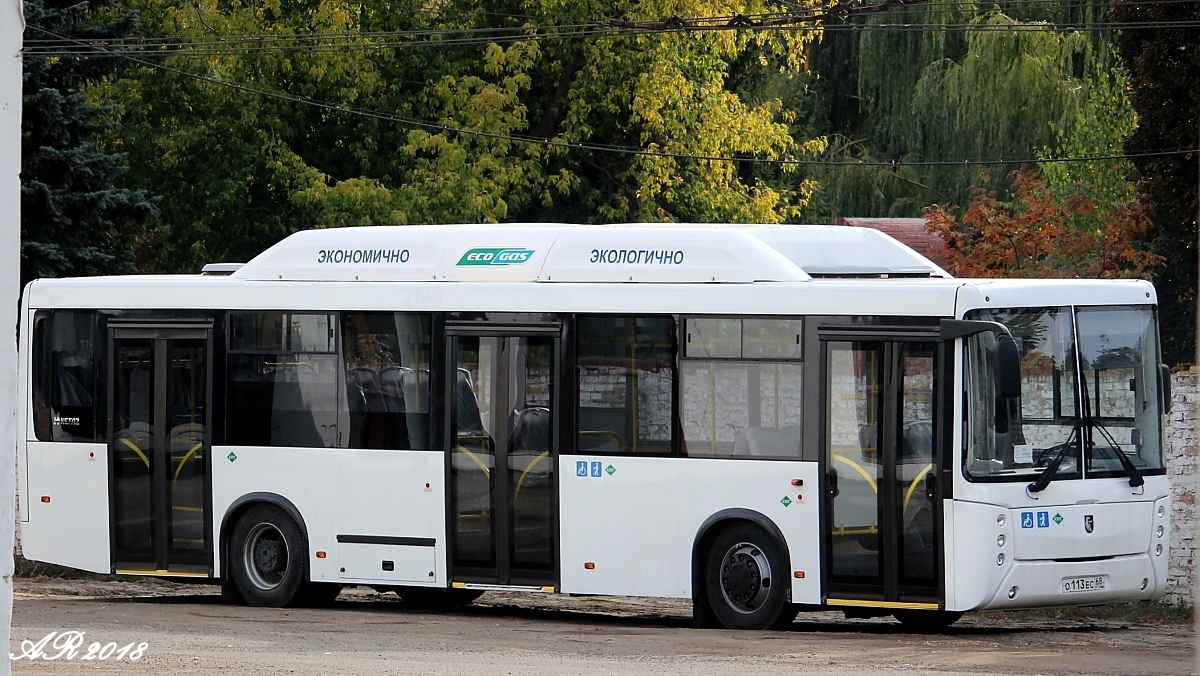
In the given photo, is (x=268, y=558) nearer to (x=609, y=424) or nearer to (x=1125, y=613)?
(x=609, y=424)

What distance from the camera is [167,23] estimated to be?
104 feet

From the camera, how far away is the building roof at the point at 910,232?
96.6 feet

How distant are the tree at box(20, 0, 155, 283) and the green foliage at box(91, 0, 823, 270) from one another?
4536mm

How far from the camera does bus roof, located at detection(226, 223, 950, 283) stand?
14.5 metres

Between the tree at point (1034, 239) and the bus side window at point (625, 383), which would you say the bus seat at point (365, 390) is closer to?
the bus side window at point (625, 383)

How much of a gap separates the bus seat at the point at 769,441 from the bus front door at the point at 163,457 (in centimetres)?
509

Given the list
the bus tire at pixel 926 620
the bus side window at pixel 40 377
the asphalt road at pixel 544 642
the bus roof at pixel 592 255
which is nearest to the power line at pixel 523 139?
the bus side window at pixel 40 377

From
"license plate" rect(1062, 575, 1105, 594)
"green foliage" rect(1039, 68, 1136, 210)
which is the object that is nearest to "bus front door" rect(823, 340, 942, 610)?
"license plate" rect(1062, 575, 1105, 594)

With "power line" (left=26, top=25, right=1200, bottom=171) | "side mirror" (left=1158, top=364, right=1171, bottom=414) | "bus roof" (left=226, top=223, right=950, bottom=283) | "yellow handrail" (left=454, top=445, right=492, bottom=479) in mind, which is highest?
"power line" (left=26, top=25, right=1200, bottom=171)

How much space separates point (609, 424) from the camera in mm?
14477

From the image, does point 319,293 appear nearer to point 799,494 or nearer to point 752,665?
point 799,494

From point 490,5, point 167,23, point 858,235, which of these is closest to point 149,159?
point 167,23

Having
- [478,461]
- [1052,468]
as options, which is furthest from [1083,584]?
[478,461]

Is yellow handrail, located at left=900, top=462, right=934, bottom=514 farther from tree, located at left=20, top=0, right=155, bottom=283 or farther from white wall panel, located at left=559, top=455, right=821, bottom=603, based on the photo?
tree, located at left=20, top=0, right=155, bottom=283
